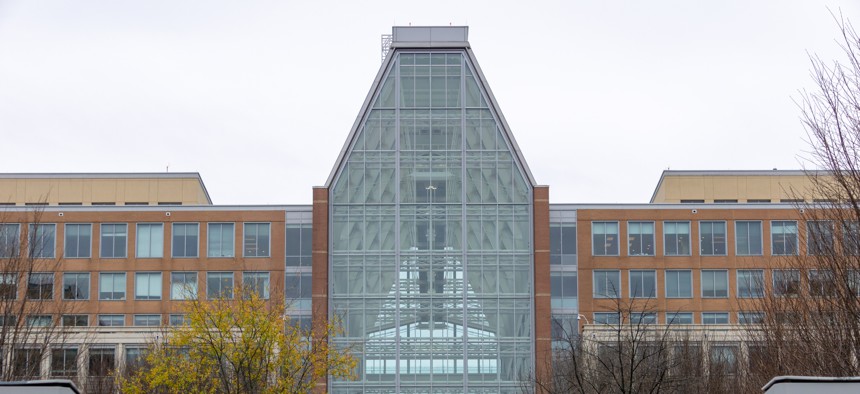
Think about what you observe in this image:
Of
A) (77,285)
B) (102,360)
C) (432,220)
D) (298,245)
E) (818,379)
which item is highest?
(432,220)

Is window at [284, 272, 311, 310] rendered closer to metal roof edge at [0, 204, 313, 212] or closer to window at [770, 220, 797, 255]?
metal roof edge at [0, 204, 313, 212]

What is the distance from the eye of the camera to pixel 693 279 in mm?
101562

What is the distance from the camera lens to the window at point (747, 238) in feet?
334

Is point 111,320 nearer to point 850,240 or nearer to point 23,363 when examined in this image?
point 23,363

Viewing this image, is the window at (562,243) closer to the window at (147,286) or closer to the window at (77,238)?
the window at (147,286)

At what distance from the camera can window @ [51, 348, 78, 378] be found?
90.0 metres

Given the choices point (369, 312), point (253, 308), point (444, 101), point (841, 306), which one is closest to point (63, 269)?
point (369, 312)

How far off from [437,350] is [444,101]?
1449 cm

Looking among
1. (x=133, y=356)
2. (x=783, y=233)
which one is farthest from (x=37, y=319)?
(x=783, y=233)

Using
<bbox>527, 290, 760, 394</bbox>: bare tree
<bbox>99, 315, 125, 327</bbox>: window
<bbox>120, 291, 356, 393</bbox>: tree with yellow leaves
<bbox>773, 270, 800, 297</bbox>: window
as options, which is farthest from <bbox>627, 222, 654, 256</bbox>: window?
<bbox>120, 291, 356, 393</bbox>: tree with yellow leaves

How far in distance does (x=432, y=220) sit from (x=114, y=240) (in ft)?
65.5

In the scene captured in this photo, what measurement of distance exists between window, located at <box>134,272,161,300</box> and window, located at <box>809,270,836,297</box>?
56151mm

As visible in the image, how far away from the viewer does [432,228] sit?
9781 centimetres

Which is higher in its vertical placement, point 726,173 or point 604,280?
point 726,173
